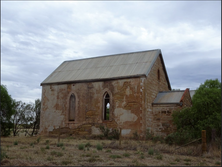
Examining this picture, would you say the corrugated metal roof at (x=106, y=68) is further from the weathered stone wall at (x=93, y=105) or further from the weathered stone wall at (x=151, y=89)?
the weathered stone wall at (x=151, y=89)

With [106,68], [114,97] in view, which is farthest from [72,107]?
[106,68]

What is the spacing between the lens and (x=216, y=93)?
→ 15.1 metres

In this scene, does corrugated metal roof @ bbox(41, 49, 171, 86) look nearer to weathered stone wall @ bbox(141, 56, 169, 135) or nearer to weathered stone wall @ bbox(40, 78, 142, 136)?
weathered stone wall @ bbox(40, 78, 142, 136)

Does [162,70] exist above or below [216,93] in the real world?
above

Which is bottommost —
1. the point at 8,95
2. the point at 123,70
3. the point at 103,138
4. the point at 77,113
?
the point at 103,138

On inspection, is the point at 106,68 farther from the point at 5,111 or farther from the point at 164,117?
the point at 5,111

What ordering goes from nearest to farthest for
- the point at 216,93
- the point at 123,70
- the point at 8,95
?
1. the point at 216,93
2. the point at 123,70
3. the point at 8,95

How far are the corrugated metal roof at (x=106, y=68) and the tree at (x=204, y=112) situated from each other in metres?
5.16

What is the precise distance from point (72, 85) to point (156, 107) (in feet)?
24.9

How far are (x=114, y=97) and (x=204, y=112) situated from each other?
7659 mm

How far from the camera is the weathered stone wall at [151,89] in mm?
19719

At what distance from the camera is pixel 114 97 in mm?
20734

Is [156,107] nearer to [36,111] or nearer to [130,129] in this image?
[130,129]

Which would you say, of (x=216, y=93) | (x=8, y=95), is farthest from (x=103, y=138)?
(x=8, y=95)
